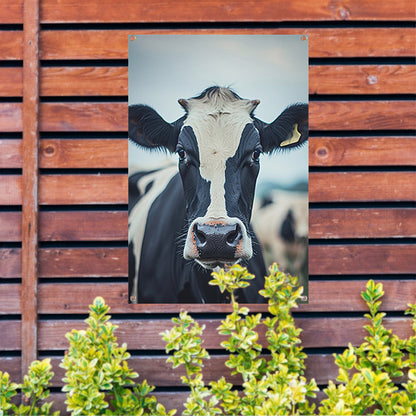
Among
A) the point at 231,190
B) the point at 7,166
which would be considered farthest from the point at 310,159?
the point at 7,166

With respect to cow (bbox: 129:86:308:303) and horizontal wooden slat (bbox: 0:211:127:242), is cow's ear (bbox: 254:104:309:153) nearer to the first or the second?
cow (bbox: 129:86:308:303)

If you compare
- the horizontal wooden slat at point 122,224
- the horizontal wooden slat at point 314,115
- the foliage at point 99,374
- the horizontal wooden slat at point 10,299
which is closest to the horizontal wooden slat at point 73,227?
the horizontal wooden slat at point 122,224

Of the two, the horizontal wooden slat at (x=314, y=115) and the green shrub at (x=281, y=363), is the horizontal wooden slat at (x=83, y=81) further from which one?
the green shrub at (x=281, y=363)

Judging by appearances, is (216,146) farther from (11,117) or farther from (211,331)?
(11,117)

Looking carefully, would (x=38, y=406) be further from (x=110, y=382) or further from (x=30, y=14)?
(x=30, y=14)

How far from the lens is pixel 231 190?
2305 millimetres

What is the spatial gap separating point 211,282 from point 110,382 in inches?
28.4

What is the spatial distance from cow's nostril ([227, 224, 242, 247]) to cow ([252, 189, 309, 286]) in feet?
0.31

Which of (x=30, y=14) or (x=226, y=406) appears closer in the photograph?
(x=226, y=406)

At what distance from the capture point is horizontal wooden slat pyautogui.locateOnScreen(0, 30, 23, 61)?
2.37 meters

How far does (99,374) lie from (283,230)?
1.20 metres

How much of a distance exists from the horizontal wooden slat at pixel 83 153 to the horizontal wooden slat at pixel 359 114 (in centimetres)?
110

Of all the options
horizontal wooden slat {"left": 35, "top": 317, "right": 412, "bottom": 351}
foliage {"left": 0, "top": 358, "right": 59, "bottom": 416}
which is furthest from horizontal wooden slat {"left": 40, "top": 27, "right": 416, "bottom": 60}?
foliage {"left": 0, "top": 358, "right": 59, "bottom": 416}

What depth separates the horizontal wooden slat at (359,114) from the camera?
235 cm
